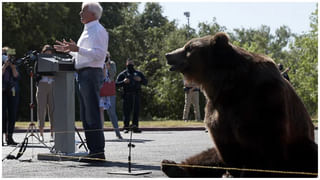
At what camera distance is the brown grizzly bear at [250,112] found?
6.37 m

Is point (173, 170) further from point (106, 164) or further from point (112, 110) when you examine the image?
point (112, 110)

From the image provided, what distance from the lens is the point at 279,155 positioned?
6426 mm

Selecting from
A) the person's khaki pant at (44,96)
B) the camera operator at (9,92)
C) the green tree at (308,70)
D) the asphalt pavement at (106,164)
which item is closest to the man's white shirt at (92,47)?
the asphalt pavement at (106,164)

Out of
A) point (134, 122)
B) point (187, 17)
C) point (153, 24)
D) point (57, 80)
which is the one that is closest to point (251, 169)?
point (57, 80)

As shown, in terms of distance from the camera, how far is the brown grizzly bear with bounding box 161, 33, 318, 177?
6371mm

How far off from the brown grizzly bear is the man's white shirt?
310 cm

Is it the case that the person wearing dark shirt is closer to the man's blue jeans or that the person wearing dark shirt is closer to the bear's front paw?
the man's blue jeans

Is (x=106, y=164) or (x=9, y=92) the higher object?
(x=9, y=92)

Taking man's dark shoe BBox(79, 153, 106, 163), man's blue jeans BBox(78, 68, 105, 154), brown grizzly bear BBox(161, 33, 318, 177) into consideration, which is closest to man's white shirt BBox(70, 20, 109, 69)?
man's blue jeans BBox(78, 68, 105, 154)

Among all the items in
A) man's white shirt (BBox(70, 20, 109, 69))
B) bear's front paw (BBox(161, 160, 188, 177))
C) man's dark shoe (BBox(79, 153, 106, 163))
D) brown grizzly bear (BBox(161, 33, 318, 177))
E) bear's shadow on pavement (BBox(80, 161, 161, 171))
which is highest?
man's white shirt (BBox(70, 20, 109, 69))

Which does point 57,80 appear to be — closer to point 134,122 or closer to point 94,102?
point 94,102

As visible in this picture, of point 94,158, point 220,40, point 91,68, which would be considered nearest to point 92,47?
point 91,68

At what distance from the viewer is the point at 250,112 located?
6.39 meters

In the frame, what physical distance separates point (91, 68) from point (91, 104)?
0.50m
